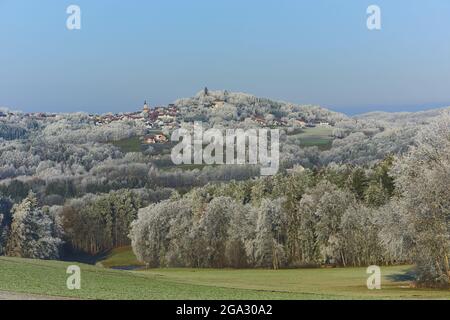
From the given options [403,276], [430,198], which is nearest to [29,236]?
[403,276]

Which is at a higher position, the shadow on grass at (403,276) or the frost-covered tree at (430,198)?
the frost-covered tree at (430,198)

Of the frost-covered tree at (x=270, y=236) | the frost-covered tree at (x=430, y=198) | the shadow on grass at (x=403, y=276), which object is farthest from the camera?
the frost-covered tree at (x=270, y=236)

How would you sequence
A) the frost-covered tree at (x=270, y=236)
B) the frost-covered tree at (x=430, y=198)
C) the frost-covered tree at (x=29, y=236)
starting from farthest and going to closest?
1. the frost-covered tree at (x=29, y=236)
2. the frost-covered tree at (x=270, y=236)
3. the frost-covered tree at (x=430, y=198)

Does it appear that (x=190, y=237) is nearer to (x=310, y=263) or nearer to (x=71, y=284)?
(x=310, y=263)

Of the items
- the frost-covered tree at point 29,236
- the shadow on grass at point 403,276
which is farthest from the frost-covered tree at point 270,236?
the frost-covered tree at point 29,236

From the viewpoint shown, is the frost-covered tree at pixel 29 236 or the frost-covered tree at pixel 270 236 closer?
the frost-covered tree at pixel 270 236

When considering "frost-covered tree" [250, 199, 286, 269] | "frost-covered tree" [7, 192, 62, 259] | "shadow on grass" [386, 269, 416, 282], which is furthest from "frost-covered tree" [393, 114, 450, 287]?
"frost-covered tree" [7, 192, 62, 259]

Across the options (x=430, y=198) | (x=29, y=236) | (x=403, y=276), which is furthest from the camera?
(x=29, y=236)

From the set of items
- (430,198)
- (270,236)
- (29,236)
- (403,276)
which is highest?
(430,198)

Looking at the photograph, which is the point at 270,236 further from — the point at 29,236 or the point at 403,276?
the point at 29,236

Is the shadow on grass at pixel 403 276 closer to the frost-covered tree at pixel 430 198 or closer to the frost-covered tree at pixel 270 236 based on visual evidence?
the frost-covered tree at pixel 430 198
